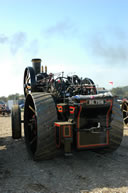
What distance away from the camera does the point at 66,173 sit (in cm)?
445

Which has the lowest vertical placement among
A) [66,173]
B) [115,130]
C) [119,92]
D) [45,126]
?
[66,173]

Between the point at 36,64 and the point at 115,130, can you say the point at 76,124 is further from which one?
the point at 36,64

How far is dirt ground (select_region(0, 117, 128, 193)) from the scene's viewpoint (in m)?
3.72

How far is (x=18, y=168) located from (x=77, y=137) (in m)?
1.51

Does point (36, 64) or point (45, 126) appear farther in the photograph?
point (36, 64)

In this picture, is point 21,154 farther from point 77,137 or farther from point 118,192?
point 118,192

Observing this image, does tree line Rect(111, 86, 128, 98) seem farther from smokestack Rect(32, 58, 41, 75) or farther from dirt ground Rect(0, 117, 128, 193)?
smokestack Rect(32, 58, 41, 75)

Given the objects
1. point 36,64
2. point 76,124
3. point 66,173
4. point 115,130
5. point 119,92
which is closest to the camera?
point 66,173

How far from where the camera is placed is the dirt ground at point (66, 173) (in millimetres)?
3723

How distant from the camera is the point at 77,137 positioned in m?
4.58

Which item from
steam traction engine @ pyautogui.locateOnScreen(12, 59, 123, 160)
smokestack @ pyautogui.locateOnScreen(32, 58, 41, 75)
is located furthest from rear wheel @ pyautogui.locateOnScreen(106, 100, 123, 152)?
smokestack @ pyautogui.locateOnScreen(32, 58, 41, 75)

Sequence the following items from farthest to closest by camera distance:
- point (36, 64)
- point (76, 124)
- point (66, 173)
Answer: point (36, 64) < point (76, 124) < point (66, 173)

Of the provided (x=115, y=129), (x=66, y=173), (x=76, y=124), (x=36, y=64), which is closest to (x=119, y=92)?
(x=36, y=64)

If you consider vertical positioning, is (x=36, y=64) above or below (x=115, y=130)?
above
